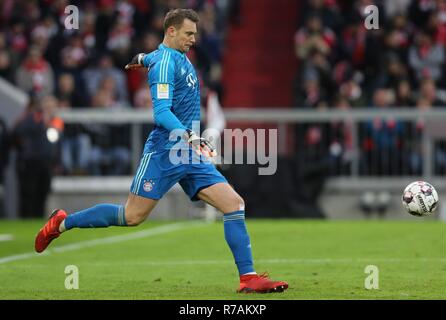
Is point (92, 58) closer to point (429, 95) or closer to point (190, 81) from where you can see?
point (429, 95)

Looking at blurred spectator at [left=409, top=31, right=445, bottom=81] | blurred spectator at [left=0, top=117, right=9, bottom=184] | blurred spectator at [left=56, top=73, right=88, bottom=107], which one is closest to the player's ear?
blurred spectator at [left=0, top=117, right=9, bottom=184]

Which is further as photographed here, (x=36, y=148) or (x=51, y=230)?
(x=36, y=148)

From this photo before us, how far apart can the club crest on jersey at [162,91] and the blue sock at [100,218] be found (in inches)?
44.8

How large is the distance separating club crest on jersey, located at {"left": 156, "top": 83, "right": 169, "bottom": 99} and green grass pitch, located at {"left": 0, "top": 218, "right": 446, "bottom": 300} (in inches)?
62.5

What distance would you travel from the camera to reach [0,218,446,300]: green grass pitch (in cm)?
1048

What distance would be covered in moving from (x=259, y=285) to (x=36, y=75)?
13.7m

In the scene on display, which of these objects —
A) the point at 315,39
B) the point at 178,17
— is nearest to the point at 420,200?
the point at 178,17

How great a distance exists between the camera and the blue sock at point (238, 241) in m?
10.4

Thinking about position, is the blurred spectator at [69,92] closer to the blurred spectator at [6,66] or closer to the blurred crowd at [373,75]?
the blurred spectator at [6,66]

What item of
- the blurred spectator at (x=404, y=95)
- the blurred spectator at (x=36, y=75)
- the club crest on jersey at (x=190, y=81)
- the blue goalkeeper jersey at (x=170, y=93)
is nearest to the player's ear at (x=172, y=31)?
the blue goalkeeper jersey at (x=170, y=93)

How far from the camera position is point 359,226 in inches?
726

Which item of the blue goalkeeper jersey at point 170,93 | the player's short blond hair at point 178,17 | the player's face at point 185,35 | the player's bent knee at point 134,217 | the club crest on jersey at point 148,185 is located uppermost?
the player's short blond hair at point 178,17

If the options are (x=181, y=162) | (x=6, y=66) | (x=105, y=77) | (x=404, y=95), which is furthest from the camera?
(x=6, y=66)

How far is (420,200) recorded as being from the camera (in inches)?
477
